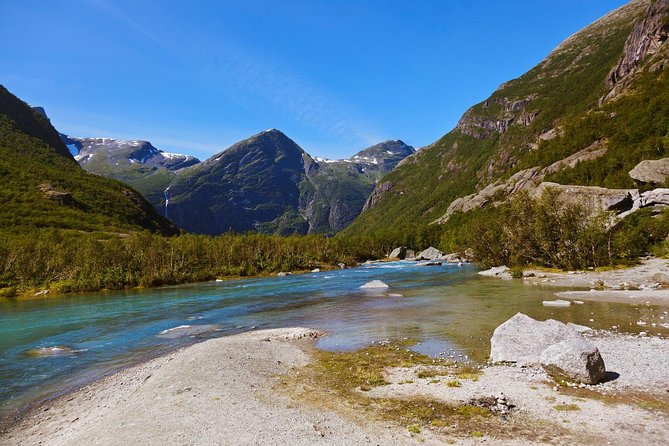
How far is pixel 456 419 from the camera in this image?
12.8 metres

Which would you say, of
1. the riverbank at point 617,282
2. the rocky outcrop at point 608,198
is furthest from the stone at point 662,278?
the rocky outcrop at point 608,198

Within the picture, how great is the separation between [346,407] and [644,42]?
780ft

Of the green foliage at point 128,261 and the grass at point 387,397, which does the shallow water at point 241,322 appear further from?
the green foliage at point 128,261

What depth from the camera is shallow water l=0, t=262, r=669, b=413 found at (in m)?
23.0

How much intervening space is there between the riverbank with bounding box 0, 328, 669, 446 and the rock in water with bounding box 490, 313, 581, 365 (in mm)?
1031

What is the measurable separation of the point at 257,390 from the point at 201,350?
347 inches

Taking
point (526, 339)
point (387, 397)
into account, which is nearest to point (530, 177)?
point (526, 339)

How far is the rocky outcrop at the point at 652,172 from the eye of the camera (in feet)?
295

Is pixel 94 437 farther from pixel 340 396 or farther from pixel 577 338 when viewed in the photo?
pixel 577 338

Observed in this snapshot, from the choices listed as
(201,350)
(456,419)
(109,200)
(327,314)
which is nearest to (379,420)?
(456,419)

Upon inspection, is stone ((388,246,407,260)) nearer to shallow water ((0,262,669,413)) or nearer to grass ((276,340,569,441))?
shallow water ((0,262,669,413))

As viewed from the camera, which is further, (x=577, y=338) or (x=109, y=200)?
(x=109, y=200)

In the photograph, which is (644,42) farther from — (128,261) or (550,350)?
(128,261)

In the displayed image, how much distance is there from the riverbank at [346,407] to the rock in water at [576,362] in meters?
0.45
